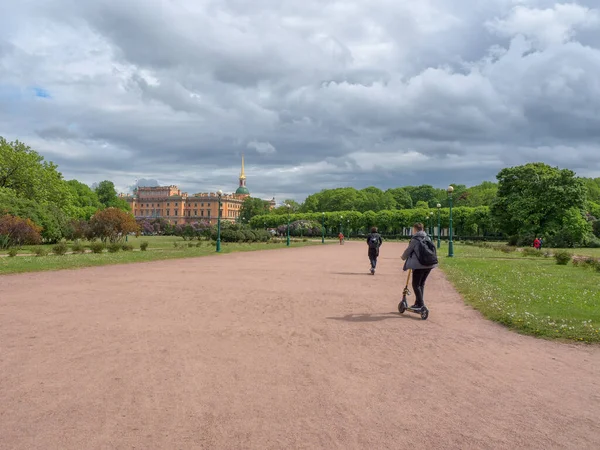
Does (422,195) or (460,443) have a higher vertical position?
(422,195)

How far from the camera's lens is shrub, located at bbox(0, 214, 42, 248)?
114 feet

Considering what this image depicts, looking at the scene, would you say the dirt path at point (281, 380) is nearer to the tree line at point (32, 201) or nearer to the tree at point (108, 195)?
the tree line at point (32, 201)

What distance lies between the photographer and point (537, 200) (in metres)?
53.6

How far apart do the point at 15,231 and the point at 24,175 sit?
21.4 meters

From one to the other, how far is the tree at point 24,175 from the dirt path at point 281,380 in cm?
5038

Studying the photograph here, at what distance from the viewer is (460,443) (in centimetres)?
379

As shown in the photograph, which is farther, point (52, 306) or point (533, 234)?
point (533, 234)

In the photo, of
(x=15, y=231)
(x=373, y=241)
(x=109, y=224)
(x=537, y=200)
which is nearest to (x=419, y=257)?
(x=373, y=241)

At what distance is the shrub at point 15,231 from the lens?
114ft

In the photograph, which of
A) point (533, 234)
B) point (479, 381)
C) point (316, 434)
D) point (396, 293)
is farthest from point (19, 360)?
point (533, 234)

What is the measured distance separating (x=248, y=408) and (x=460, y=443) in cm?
188

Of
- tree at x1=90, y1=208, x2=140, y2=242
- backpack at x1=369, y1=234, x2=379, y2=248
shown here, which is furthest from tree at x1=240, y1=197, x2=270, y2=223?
backpack at x1=369, y1=234, x2=379, y2=248

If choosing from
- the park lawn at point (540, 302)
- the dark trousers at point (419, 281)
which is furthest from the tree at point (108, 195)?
the dark trousers at point (419, 281)

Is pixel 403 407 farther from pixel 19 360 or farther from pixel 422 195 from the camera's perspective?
pixel 422 195
